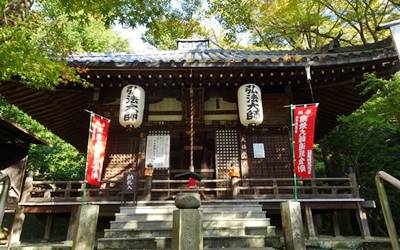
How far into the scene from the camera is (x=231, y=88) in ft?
35.1

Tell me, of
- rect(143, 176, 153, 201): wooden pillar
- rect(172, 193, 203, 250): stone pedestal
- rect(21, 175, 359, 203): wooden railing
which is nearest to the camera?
rect(172, 193, 203, 250): stone pedestal

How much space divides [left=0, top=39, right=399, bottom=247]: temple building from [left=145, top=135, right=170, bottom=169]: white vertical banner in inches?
1.3

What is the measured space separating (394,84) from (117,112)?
8432mm

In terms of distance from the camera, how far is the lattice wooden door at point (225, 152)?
1006cm

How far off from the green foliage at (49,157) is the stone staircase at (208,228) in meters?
11.7

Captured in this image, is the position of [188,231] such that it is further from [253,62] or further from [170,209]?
[253,62]

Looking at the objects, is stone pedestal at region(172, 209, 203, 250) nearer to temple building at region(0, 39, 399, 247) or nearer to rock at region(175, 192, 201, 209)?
rock at region(175, 192, 201, 209)

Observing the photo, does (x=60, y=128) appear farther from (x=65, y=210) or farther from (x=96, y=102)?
(x=65, y=210)

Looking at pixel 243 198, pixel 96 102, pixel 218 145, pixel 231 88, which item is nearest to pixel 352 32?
pixel 231 88

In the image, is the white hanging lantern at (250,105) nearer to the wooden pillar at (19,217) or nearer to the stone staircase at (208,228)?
the stone staircase at (208,228)

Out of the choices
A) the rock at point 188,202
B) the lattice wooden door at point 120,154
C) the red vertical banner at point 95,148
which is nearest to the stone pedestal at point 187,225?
the rock at point 188,202

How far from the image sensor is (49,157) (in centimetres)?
1852

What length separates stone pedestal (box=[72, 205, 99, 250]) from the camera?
4875 mm

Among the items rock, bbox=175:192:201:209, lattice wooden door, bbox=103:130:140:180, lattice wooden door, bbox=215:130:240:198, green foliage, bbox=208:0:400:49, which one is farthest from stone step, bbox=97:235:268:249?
green foliage, bbox=208:0:400:49
